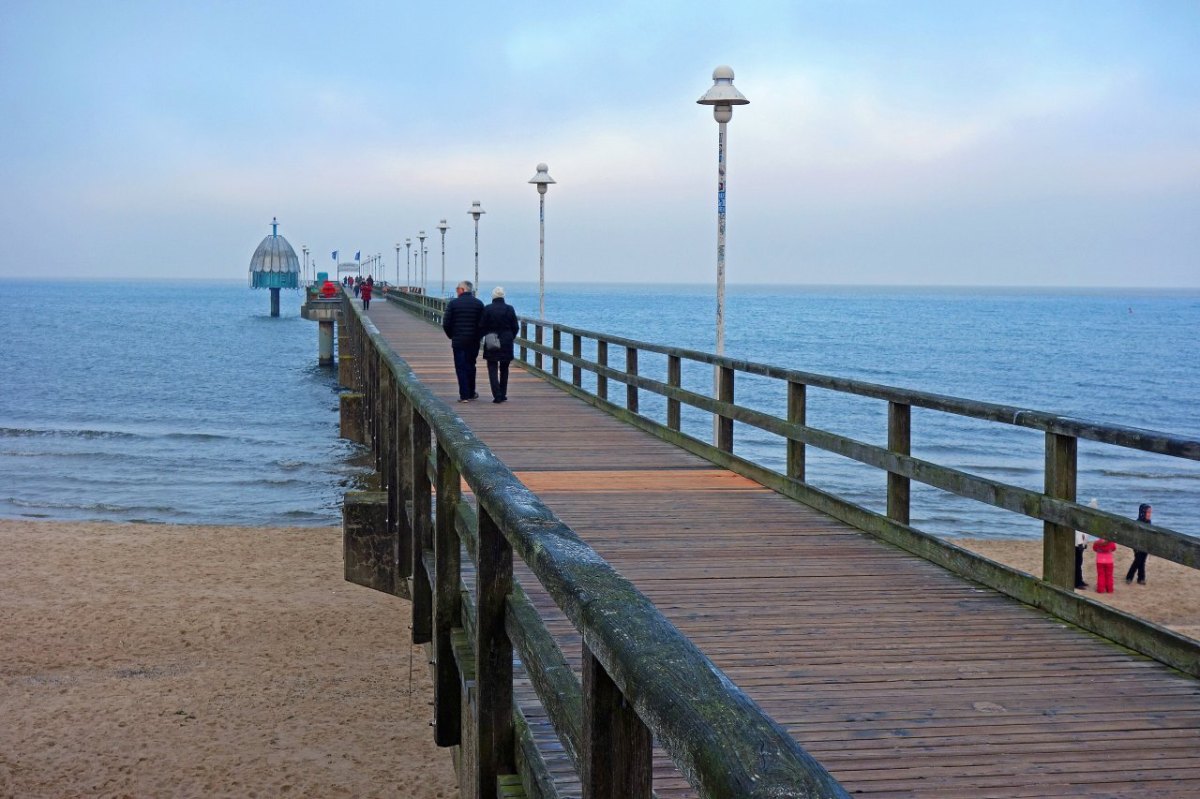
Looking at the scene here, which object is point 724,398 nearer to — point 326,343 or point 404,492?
point 404,492

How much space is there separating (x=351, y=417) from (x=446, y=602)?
851 inches

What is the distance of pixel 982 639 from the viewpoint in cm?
560

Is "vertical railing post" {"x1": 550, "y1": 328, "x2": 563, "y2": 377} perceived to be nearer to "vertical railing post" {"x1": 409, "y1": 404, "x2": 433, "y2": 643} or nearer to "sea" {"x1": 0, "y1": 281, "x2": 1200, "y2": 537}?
"sea" {"x1": 0, "y1": 281, "x2": 1200, "y2": 537}

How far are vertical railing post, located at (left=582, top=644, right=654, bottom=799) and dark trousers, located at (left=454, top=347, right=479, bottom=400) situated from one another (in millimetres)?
14652

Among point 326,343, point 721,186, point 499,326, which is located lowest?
point 326,343

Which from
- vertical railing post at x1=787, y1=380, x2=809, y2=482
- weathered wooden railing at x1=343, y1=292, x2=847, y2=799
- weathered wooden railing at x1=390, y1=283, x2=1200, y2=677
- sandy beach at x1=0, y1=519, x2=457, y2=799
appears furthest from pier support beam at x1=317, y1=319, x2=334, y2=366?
weathered wooden railing at x1=343, y1=292, x2=847, y2=799

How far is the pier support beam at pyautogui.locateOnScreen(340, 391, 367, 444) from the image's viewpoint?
26469 millimetres

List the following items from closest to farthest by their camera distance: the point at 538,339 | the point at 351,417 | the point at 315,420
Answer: the point at 538,339 → the point at 351,417 → the point at 315,420

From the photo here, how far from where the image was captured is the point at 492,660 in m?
3.84

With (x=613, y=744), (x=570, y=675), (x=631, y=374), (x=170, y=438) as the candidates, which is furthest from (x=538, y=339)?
(x=613, y=744)

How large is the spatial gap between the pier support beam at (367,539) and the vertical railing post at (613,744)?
8885 mm

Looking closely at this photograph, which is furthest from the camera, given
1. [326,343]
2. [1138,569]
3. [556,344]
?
[326,343]

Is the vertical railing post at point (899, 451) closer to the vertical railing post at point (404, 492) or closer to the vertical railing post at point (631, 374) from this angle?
the vertical railing post at point (404, 492)

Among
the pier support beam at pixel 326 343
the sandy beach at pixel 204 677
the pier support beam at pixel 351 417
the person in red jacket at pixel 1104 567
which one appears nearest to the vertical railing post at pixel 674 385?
the sandy beach at pixel 204 677
